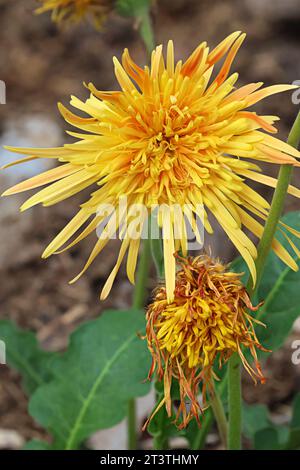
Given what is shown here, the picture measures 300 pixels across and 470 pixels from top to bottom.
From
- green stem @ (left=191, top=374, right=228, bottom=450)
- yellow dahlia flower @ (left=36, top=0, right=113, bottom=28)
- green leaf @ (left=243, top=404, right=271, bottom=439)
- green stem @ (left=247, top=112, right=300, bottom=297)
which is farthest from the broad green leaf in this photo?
yellow dahlia flower @ (left=36, top=0, right=113, bottom=28)

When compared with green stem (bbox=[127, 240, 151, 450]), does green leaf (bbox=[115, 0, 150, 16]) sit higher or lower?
higher

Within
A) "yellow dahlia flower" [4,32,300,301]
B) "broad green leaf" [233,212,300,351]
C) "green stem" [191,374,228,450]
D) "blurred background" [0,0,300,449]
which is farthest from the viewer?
"blurred background" [0,0,300,449]

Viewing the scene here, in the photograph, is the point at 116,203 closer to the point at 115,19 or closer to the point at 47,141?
the point at 47,141

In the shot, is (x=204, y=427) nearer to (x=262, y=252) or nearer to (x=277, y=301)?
A: (x=277, y=301)

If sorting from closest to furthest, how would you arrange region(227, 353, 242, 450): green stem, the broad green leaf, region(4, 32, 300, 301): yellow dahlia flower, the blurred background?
1. region(4, 32, 300, 301): yellow dahlia flower
2. region(227, 353, 242, 450): green stem
3. the broad green leaf
4. the blurred background

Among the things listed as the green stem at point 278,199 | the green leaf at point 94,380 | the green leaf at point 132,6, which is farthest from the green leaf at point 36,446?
the green leaf at point 132,6

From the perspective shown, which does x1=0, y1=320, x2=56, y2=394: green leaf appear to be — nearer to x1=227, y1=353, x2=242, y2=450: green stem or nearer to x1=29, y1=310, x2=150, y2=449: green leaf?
x1=29, y1=310, x2=150, y2=449: green leaf
